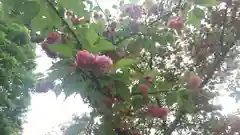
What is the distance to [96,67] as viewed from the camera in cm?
146

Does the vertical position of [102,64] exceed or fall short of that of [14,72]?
it falls short

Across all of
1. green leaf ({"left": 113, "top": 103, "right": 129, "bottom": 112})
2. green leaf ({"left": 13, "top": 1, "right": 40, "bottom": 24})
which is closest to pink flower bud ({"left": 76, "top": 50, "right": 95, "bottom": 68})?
green leaf ({"left": 13, "top": 1, "right": 40, "bottom": 24})

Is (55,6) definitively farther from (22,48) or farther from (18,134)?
(18,134)

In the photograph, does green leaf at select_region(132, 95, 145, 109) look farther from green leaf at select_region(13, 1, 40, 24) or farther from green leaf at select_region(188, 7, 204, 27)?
green leaf at select_region(13, 1, 40, 24)

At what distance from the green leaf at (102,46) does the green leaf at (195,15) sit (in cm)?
57

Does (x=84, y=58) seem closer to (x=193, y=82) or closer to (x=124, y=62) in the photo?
(x=124, y=62)

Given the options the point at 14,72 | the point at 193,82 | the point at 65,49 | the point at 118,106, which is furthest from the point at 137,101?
the point at 14,72

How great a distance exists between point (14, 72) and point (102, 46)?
5737mm

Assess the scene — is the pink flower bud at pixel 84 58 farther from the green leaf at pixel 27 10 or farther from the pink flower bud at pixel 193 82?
the pink flower bud at pixel 193 82

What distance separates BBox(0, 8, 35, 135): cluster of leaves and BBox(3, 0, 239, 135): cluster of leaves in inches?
103

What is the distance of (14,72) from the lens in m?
6.73

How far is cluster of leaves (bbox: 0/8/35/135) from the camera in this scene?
19.0 ft

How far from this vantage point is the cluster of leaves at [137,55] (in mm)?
1434

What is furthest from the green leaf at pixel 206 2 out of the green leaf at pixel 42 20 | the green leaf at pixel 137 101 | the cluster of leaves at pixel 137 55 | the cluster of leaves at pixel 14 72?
the cluster of leaves at pixel 14 72
